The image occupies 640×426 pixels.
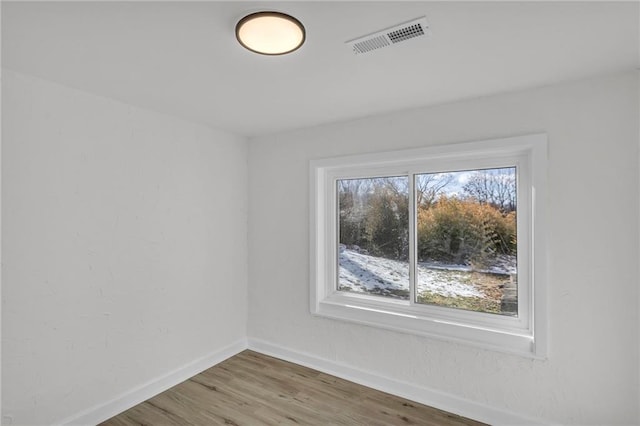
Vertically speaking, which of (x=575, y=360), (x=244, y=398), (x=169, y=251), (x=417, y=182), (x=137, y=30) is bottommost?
(x=244, y=398)

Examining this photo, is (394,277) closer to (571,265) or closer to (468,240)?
(468,240)

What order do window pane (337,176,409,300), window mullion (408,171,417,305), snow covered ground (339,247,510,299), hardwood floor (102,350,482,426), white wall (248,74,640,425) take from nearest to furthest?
white wall (248,74,640,425) < hardwood floor (102,350,482,426) < snow covered ground (339,247,510,299) < window mullion (408,171,417,305) < window pane (337,176,409,300)

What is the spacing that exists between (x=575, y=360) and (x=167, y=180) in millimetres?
3105

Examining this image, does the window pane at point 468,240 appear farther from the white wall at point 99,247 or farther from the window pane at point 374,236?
the white wall at point 99,247

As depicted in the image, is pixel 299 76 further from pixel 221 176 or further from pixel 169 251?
pixel 169 251

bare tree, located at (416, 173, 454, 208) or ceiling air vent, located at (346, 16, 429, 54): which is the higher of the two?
ceiling air vent, located at (346, 16, 429, 54)

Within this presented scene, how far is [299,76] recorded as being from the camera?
1938 millimetres

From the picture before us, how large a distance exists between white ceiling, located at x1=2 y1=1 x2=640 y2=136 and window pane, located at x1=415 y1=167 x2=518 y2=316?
2.13 feet

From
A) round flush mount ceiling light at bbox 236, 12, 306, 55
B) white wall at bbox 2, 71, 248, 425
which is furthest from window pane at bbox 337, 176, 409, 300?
round flush mount ceiling light at bbox 236, 12, 306, 55

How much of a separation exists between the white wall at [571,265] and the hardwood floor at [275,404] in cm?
24

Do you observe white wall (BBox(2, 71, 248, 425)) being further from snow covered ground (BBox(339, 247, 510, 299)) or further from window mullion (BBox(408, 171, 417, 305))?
window mullion (BBox(408, 171, 417, 305))

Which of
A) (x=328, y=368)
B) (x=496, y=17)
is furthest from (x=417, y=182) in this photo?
(x=328, y=368)

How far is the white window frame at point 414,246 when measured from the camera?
81.4 inches

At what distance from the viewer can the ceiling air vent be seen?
1.41 m
